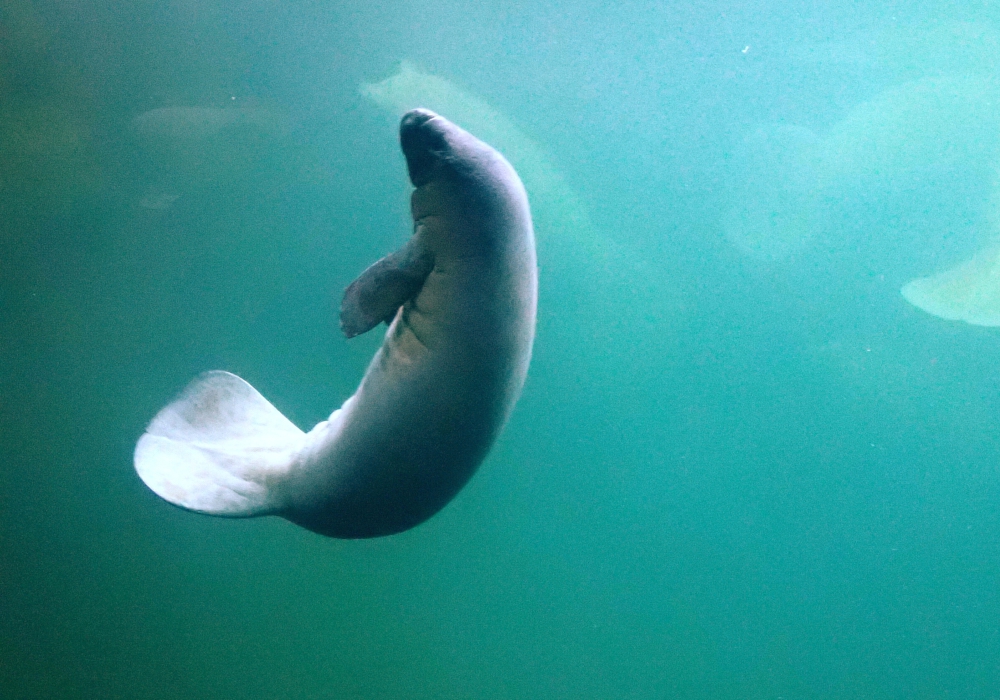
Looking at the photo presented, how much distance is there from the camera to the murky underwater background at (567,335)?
386 centimetres

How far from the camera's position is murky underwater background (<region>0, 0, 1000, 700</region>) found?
386cm

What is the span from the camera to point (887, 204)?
496cm

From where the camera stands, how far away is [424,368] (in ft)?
6.53

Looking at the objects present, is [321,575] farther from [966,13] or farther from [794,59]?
[966,13]

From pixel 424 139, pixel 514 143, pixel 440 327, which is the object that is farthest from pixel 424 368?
pixel 514 143

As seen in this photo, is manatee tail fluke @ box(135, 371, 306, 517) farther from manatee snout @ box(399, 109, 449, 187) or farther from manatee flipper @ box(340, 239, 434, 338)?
manatee snout @ box(399, 109, 449, 187)

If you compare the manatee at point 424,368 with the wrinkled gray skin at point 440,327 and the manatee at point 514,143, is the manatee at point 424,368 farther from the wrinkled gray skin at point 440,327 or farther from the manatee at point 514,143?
the manatee at point 514,143

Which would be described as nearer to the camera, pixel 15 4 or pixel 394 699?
pixel 15 4

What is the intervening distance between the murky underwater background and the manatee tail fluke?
1.33 metres

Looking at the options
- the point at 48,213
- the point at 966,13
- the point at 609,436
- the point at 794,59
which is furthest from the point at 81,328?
the point at 966,13

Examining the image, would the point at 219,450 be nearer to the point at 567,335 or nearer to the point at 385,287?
the point at 385,287

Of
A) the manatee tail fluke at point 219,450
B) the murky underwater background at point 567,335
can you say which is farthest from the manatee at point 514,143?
the manatee tail fluke at point 219,450

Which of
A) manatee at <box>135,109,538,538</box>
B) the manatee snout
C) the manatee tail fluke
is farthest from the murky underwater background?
the manatee snout

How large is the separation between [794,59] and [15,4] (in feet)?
16.2
